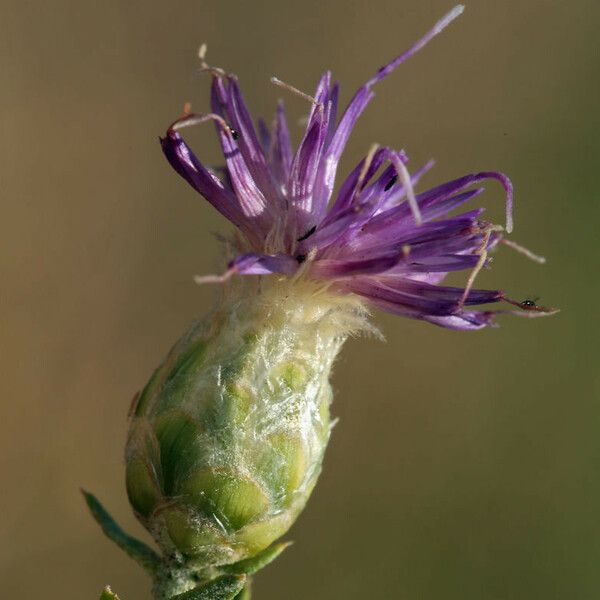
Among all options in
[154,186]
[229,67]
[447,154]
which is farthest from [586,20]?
[154,186]

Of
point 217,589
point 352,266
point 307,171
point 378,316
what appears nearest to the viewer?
point 217,589

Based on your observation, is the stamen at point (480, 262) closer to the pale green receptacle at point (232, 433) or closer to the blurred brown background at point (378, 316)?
the pale green receptacle at point (232, 433)

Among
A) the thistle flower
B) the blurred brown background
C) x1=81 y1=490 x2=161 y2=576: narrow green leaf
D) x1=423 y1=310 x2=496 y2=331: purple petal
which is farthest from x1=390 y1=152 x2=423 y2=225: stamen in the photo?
the blurred brown background

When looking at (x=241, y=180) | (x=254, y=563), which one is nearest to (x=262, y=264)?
(x=241, y=180)

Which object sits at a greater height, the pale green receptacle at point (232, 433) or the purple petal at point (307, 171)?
the purple petal at point (307, 171)

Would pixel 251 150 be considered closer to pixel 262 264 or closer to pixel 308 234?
pixel 308 234

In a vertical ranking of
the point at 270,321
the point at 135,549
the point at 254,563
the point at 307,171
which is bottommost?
the point at 254,563

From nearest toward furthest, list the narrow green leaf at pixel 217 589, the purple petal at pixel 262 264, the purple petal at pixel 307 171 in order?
1. the narrow green leaf at pixel 217 589
2. the purple petal at pixel 262 264
3. the purple petal at pixel 307 171

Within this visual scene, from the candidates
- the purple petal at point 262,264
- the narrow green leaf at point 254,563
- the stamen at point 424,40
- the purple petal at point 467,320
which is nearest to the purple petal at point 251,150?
the purple petal at point 262,264
